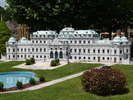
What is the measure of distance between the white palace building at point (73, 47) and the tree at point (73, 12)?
509cm

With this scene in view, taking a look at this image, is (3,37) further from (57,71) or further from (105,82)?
(105,82)

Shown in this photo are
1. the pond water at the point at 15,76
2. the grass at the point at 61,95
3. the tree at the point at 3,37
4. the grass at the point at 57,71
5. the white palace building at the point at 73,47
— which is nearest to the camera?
the grass at the point at 61,95

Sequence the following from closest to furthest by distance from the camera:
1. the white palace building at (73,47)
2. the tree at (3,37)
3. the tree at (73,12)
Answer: the white palace building at (73,47) < the tree at (73,12) < the tree at (3,37)

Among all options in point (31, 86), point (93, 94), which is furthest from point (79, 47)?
point (93, 94)

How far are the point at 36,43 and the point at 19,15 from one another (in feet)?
38.4

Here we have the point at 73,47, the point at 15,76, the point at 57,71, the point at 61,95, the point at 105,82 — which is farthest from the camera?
the point at 73,47

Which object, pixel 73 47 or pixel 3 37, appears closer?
pixel 73 47

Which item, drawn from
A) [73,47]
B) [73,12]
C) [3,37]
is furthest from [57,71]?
[3,37]

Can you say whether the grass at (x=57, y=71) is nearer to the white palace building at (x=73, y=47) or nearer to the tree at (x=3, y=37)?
the white palace building at (x=73, y=47)

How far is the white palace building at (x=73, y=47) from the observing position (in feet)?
209

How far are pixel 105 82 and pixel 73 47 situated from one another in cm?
3914

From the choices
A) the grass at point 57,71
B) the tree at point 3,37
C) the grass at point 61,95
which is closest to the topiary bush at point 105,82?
the grass at point 61,95

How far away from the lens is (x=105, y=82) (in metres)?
29.1

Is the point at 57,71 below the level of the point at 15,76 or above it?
above
